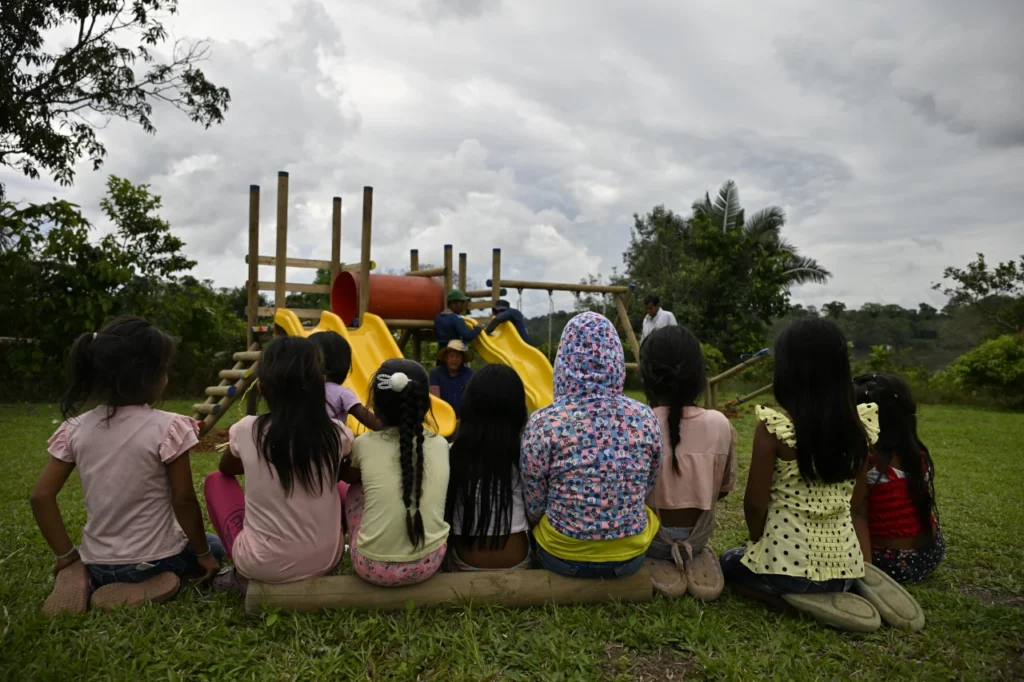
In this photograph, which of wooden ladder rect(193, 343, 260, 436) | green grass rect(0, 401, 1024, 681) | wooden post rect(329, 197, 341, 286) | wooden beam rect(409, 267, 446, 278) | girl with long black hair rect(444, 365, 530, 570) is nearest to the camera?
green grass rect(0, 401, 1024, 681)

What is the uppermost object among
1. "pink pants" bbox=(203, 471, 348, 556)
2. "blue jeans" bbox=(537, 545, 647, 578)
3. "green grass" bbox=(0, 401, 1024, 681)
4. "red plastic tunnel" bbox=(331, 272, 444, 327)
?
"red plastic tunnel" bbox=(331, 272, 444, 327)

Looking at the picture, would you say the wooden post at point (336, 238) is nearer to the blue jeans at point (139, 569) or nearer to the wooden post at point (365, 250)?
the wooden post at point (365, 250)

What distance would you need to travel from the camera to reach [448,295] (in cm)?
864

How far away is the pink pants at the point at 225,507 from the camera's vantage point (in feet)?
11.3

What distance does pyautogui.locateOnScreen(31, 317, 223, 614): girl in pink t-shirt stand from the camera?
315 centimetres

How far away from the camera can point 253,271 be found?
8641 millimetres

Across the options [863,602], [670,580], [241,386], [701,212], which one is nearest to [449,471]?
[670,580]

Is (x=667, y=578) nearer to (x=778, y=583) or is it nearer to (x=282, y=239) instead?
(x=778, y=583)

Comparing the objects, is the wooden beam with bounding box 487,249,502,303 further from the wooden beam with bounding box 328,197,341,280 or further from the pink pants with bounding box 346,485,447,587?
the pink pants with bounding box 346,485,447,587

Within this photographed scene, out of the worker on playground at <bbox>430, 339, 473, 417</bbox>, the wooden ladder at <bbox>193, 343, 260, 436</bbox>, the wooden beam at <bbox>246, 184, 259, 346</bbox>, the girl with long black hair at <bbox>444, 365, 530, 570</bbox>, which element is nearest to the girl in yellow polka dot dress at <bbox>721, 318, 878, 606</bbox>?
the girl with long black hair at <bbox>444, 365, 530, 570</bbox>

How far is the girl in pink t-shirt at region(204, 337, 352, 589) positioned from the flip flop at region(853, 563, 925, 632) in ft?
7.65

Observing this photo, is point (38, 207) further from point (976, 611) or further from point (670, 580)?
point (976, 611)

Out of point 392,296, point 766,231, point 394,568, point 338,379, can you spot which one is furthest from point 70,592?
point 766,231

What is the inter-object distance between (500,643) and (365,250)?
5.99m
